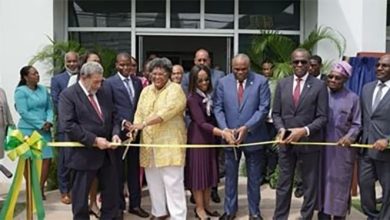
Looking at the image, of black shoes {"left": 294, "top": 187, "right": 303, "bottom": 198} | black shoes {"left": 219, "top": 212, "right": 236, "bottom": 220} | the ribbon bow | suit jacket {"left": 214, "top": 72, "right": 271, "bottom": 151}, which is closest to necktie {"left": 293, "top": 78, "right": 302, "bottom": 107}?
suit jacket {"left": 214, "top": 72, "right": 271, "bottom": 151}

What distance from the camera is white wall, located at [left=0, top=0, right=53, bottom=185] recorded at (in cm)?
980

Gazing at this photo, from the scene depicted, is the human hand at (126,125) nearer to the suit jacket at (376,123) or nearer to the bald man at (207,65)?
the bald man at (207,65)

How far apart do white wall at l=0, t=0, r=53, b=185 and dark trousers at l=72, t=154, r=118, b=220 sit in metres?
3.96

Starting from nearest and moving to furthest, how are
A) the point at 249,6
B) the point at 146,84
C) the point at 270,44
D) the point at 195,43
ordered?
1. the point at 146,84
2. the point at 270,44
3. the point at 249,6
4. the point at 195,43

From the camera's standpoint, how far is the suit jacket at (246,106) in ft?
21.8

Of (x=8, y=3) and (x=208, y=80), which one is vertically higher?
(x=8, y=3)

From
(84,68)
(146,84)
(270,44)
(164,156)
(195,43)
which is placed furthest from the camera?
(195,43)

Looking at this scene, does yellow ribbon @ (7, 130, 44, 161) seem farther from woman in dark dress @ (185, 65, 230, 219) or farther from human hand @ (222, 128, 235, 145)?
human hand @ (222, 128, 235, 145)

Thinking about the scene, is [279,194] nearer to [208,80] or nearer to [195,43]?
[208,80]

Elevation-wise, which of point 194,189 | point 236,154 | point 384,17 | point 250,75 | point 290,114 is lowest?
point 194,189

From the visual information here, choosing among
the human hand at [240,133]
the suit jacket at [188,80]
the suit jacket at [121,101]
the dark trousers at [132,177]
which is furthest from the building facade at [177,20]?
the human hand at [240,133]

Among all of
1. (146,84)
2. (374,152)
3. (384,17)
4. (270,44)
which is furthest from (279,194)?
(384,17)

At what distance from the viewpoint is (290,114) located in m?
6.37

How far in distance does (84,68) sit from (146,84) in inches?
57.9
